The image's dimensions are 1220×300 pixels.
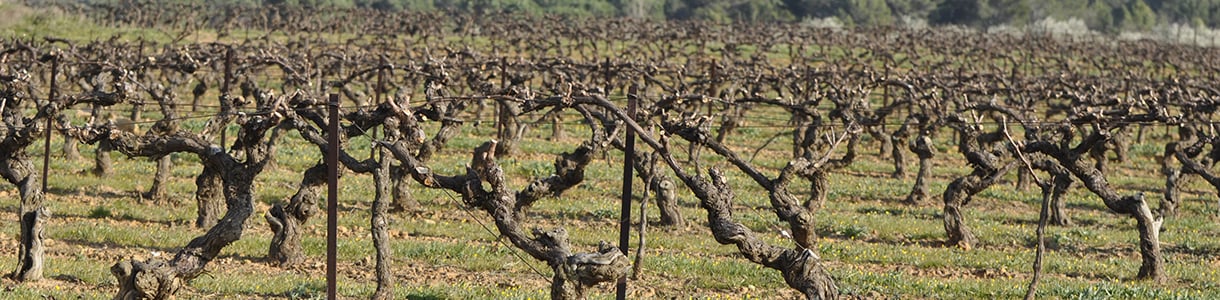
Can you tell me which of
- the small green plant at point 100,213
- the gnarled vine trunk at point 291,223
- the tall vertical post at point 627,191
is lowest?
the small green plant at point 100,213

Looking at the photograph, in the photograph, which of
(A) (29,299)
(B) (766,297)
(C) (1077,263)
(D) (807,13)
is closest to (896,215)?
(C) (1077,263)

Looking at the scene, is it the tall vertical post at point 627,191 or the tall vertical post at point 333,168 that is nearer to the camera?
the tall vertical post at point 333,168

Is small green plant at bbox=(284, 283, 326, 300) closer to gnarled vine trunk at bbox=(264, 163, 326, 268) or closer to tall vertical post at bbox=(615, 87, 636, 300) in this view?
gnarled vine trunk at bbox=(264, 163, 326, 268)

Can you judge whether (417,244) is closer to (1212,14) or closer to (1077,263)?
(1077,263)

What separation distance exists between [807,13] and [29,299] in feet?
382

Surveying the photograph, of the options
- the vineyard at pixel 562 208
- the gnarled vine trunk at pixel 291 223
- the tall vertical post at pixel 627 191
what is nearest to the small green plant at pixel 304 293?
the vineyard at pixel 562 208

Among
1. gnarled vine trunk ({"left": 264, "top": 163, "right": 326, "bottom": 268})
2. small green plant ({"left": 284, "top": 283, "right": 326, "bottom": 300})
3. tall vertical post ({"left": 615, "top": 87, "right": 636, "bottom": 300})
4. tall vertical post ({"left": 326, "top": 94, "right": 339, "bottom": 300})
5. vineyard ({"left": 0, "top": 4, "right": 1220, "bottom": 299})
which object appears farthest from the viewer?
gnarled vine trunk ({"left": 264, "top": 163, "right": 326, "bottom": 268})

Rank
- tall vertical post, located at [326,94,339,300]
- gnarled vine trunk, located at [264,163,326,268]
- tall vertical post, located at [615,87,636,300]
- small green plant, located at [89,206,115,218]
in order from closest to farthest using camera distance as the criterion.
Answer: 1. tall vertical post, located at [326,94,339,300]
2. tall vertical post, located at [615,87,636,300]
3. gnarled vine trunk, located at [264,163,326,268]
4. small green plant, located at [89,206,115,218]

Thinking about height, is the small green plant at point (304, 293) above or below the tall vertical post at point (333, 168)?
below

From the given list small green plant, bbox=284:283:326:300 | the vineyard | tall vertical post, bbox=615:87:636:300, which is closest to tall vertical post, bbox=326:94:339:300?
the vineyard

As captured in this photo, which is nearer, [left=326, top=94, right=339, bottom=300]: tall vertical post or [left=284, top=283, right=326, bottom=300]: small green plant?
[left=326, top=94, right=339, bottom=300]: tall vertical post

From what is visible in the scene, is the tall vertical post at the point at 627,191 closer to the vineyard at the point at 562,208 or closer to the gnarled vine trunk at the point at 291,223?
the vineyard at the point at 562,208

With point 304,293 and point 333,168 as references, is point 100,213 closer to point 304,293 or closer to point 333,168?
point 304,293

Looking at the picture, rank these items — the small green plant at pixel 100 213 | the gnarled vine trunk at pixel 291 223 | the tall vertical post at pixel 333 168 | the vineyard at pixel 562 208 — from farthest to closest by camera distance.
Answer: the small green plant at pixel 100 213 < the gnarled vine trunk at pixel 291 223 < the vineyard at pixel 562 208 < the tall vertical post at pixel 333 168
